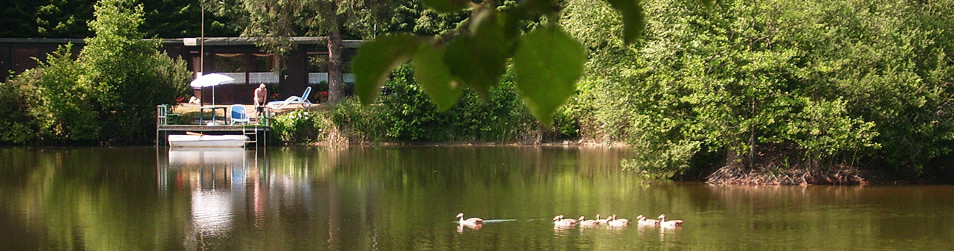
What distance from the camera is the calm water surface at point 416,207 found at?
1309 centimetres

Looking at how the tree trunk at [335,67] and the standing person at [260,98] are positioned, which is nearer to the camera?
the standing person at [260,98]

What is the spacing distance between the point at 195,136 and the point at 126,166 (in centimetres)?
628

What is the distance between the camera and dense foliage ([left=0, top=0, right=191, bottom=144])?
28734mm

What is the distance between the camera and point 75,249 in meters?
12.8

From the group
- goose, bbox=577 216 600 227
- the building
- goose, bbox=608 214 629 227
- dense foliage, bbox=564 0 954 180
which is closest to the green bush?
the building

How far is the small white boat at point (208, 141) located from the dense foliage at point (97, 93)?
1.44 m

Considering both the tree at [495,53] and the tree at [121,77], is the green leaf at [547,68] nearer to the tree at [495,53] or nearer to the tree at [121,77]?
the tree at [495,53]

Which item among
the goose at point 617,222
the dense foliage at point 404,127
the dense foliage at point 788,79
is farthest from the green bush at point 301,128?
the goose at point 617,222

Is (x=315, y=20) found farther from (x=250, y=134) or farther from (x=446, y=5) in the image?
(x=446, y=5)

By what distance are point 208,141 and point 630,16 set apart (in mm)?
29463

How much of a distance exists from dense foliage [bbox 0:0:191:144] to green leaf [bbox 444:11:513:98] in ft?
95.7

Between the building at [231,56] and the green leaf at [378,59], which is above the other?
the building at [231,56]

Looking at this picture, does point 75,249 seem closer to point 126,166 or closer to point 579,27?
point 579,27

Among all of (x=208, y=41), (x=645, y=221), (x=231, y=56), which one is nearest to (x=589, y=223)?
(x=645, y=221)
